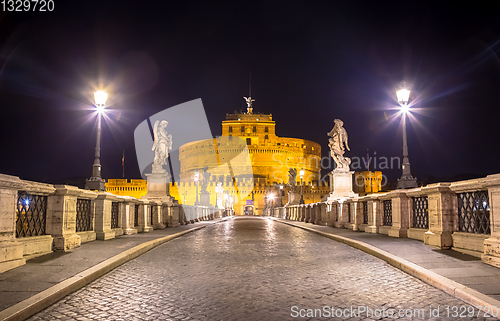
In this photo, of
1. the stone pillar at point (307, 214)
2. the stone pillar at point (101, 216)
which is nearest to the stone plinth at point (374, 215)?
the stone pillar at point (101, 216)

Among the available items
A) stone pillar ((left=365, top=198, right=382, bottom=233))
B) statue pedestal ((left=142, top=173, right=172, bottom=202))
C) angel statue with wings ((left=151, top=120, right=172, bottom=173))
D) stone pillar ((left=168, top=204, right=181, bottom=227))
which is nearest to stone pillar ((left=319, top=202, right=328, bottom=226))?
stone pillar ((left=365, top=198, right=382, bottom=233))

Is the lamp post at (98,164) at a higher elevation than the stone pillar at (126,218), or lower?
higher

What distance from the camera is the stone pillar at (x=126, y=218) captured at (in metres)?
12.8

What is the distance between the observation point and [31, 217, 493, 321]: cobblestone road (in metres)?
4.15

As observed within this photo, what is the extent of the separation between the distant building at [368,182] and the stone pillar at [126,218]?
8685 centimetres

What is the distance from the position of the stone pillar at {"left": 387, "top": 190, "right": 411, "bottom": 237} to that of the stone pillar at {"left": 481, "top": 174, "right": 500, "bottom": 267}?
450 centimetres

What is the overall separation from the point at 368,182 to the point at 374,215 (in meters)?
86.8

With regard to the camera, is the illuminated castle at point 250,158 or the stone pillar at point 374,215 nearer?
the stone pillar at point 374,215

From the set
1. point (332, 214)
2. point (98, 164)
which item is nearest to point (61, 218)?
point (98, 164)

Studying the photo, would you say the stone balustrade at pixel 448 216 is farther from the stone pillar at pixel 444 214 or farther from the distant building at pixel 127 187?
the distant building at pixel 127 187

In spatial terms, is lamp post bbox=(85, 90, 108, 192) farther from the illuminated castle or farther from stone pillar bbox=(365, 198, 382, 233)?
the illuminated castle

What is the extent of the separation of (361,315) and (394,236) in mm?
7860

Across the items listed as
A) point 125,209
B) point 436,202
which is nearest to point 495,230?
point 436,202

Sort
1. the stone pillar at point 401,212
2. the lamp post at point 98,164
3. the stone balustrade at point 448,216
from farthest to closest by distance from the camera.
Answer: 1. the lamp post at point 98,164
2. the stone pillar at point 401,212
3. the stone balustrade at point 448,216
